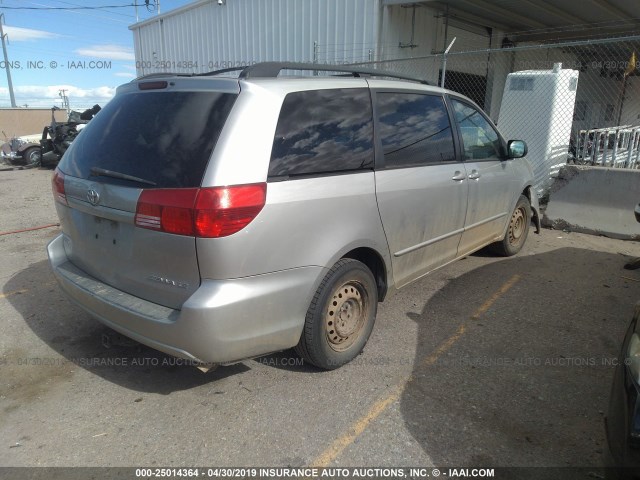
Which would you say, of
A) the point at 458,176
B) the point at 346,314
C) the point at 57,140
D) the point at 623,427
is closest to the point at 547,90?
the point at 458,176

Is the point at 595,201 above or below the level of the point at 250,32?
below

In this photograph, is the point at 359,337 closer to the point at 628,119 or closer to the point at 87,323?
the point at 87,323

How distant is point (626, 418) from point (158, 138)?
255 centimetres

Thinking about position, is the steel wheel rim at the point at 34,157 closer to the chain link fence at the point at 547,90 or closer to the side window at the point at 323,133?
the chain link fence at the point at 547,90

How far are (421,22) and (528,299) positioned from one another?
7428mm

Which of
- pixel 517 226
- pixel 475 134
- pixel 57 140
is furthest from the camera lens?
pixel 57 140

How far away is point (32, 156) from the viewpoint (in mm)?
14438

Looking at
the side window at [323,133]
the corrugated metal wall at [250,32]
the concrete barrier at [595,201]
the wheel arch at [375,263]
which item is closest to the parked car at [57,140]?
the corrugated metal wall at [250,32]

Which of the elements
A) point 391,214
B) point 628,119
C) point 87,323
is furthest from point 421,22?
point 628,119

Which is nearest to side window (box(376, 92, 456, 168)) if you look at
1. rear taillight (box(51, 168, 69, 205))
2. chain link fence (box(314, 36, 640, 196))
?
rear taillight (box(51, 168, 69, 205))

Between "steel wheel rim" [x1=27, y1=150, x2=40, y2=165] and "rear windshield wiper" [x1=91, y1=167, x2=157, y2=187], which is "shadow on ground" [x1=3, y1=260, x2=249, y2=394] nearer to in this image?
"rear windshield wiper" [x1=91, y1=167, x2=157, y2=187]

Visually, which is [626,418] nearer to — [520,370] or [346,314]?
[520,370]

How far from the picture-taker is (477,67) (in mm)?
12336

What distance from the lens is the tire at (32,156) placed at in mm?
14394
